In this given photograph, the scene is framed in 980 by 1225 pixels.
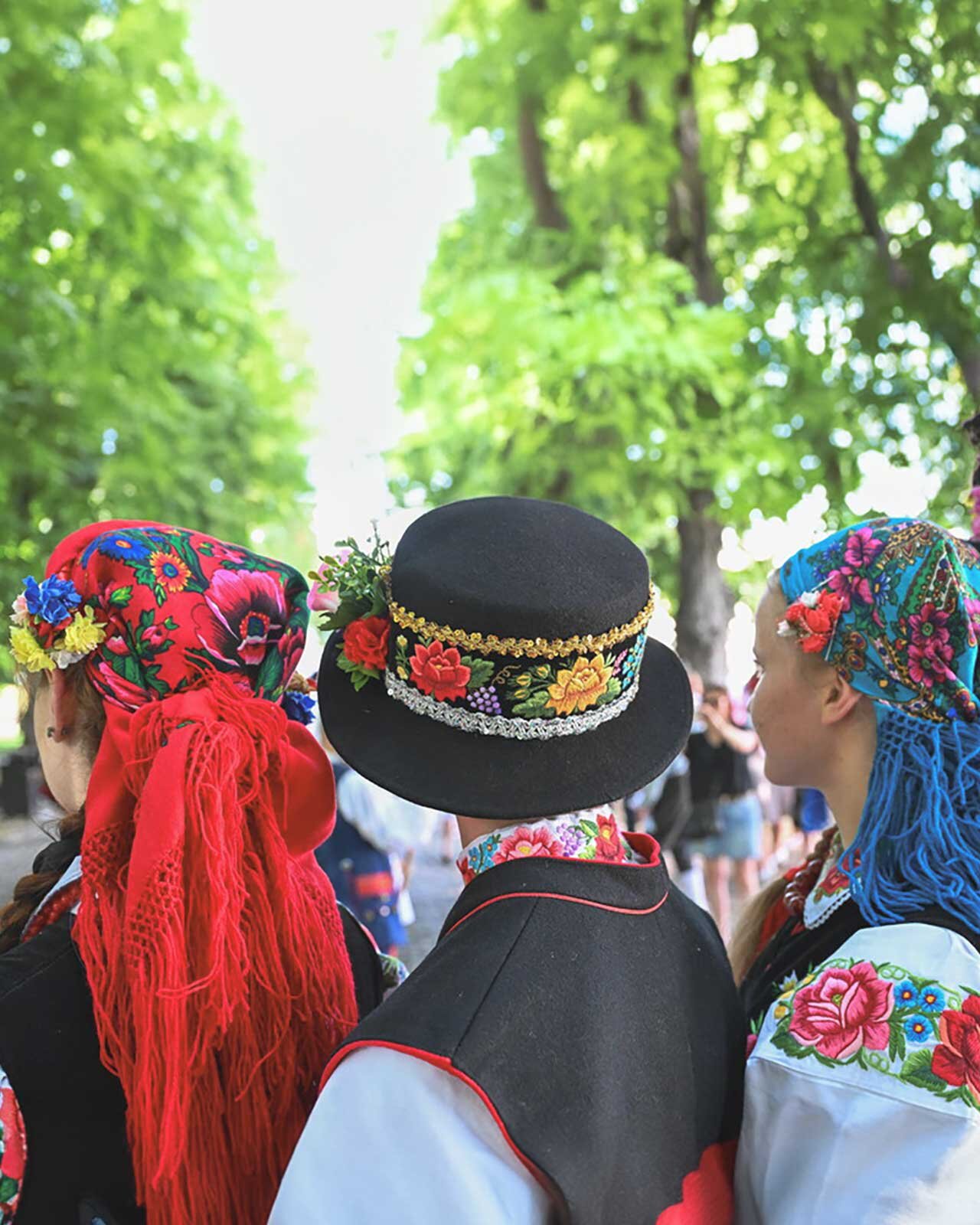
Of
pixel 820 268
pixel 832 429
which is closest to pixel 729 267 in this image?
pixel 820 268

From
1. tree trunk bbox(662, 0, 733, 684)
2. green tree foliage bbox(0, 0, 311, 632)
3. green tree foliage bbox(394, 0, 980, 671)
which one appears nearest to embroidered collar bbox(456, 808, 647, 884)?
green tree foliage bbox(0, 0, 311, 632)

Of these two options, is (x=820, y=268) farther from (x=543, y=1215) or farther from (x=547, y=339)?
(x=543, y=1215)

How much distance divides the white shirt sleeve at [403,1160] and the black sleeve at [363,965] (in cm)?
56

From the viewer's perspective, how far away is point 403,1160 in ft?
3.41

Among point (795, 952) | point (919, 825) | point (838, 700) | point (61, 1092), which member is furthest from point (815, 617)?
point (61, 1092)

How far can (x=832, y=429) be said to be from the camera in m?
7.56

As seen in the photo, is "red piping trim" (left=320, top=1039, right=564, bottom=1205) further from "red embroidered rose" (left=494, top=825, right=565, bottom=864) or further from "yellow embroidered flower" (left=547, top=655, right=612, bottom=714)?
"yellow embroidered flower" (left=547, top=655, right=612, bottom=714)

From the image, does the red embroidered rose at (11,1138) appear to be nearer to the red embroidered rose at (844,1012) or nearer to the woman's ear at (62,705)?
the woman's ear at (62,705)

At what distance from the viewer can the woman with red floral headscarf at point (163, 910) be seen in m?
1.28

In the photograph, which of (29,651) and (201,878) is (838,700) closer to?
(201,878)

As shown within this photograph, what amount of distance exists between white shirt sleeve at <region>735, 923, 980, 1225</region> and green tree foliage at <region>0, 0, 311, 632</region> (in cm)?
535

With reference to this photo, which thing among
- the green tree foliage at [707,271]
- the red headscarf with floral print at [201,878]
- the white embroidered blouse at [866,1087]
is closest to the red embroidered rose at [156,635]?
the red headscarf with floral print at [201,878]

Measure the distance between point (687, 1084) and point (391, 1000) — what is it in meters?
0.39

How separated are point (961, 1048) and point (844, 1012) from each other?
0.45ft
